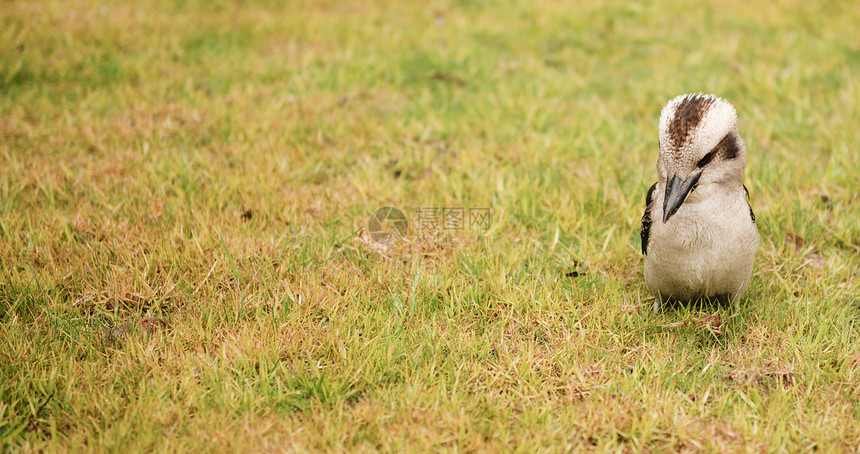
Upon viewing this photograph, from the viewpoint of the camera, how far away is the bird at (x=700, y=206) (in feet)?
9.55

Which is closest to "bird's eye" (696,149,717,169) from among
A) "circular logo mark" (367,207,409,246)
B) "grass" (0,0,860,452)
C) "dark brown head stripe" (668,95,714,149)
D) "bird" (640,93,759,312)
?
"bird" (640,93,759,312)

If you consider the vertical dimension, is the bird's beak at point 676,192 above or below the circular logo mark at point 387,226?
above

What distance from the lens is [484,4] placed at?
28.2 ft

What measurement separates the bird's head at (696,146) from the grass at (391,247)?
762 mm

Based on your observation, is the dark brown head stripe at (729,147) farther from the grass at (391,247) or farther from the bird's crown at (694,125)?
the grass at (391,247)

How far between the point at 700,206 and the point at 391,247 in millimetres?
1872

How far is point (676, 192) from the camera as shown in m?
2.95

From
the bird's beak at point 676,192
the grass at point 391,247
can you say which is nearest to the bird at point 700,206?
the bird's beak at point 676,192

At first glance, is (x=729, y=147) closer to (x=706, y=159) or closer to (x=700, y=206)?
(x=706, y=159)

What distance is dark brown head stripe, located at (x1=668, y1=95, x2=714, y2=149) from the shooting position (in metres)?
2.88

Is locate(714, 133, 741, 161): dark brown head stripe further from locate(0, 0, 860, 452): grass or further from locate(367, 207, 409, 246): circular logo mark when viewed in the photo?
locate(367, 207, 409, 246): circular logo mark

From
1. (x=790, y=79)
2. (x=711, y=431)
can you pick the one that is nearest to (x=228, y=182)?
(x=711, y=431)

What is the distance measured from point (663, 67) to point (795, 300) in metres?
3.96

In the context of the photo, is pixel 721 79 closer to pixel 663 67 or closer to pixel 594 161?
pixel 663 67
